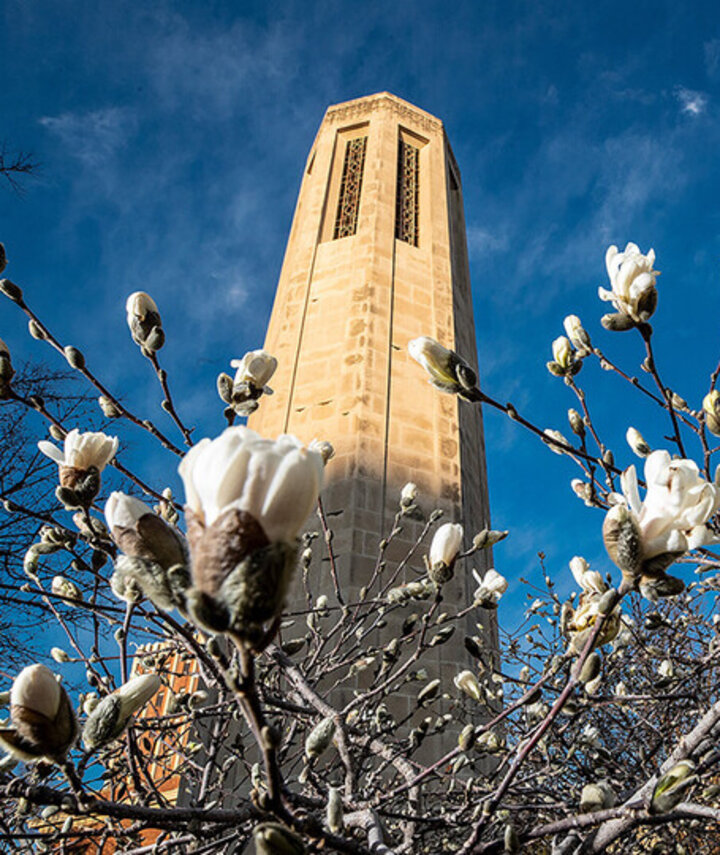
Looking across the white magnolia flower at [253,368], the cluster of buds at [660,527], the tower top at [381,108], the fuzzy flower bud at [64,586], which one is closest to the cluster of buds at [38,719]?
the cluster of buds at [660,527]

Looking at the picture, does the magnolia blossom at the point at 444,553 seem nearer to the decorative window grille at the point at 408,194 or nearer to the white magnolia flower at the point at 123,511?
the white magnolia flower at the point at 123,511

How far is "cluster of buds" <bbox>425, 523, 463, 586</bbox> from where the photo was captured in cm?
134

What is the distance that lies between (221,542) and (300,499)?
0.08m

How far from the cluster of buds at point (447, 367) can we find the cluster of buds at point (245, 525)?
0.69m

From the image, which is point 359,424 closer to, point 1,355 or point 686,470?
point 1,355

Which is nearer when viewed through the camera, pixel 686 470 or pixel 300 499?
pixel 300 499

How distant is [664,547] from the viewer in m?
0.78

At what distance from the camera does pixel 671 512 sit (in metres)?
0.78

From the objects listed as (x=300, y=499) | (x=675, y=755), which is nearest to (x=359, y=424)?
(x=675, y=755)

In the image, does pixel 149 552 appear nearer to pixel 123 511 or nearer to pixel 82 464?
pixel 123 511

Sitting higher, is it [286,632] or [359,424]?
[359,424]

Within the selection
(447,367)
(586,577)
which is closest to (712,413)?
(586,577)

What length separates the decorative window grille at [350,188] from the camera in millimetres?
6941

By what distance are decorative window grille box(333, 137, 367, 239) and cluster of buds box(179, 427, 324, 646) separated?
6602mm
